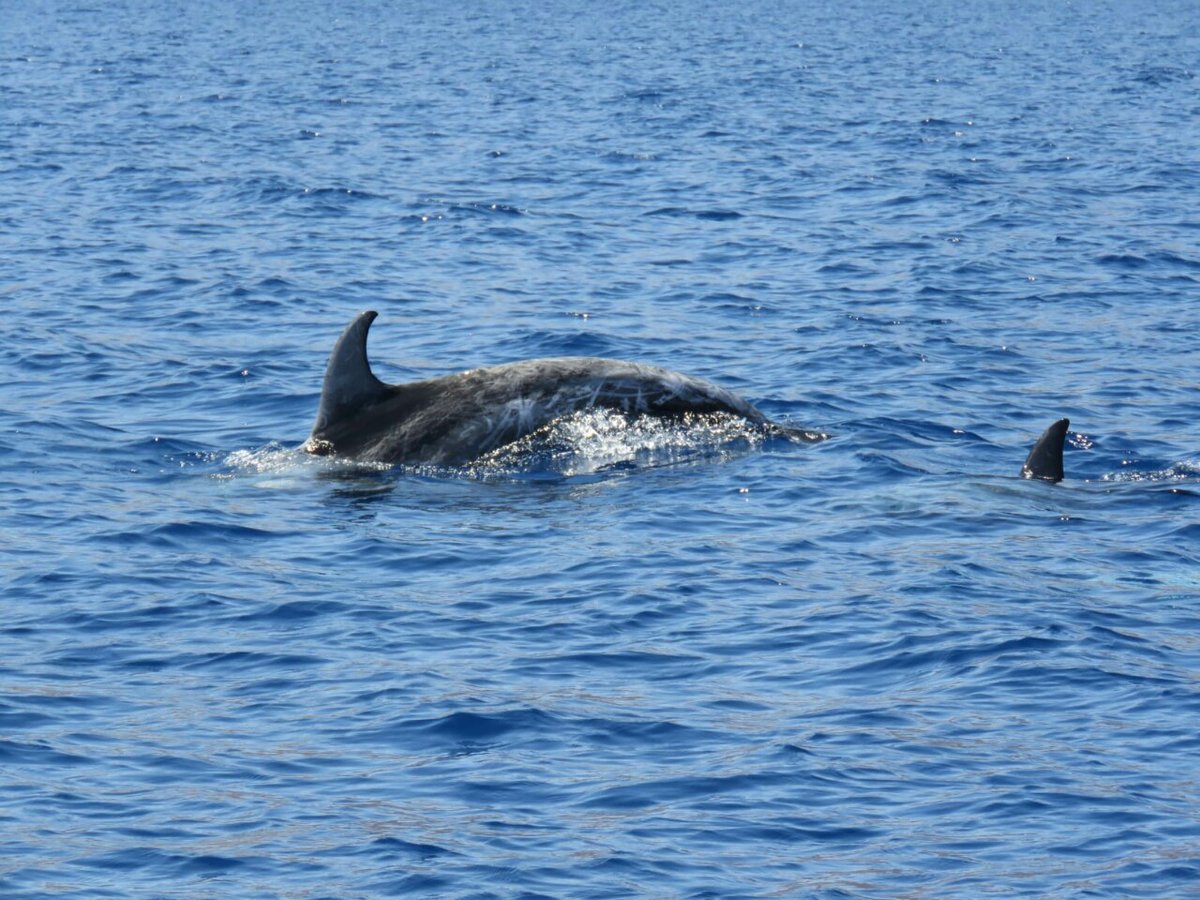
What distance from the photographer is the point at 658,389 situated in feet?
66.9

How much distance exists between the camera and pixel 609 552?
17188mm

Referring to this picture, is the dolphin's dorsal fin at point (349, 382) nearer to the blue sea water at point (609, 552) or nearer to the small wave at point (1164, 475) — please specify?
the blue sea water at point (609, 552)

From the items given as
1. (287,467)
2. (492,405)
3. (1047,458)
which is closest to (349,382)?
(287,467)

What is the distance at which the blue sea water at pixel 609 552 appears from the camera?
11.6 meters

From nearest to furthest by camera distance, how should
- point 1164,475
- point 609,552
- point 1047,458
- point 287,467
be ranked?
point 609,552, point 1047,458, point 287,467, point 1164,475

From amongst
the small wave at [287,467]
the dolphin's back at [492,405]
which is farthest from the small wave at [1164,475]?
the small wave at [287,467]

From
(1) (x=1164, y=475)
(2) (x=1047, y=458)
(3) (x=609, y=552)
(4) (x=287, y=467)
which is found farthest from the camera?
(1) (x=1164, y=475)

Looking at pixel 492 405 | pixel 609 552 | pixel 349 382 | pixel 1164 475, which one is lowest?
pixel 609 552

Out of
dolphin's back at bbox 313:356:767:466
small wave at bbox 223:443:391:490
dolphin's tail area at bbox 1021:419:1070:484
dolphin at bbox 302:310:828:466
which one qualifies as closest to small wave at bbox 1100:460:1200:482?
dolphin's tail area at bbox 1021:419:1070:484

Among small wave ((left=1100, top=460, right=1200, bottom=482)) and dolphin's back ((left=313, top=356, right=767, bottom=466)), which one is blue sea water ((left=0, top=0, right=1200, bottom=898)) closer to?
small wave ((left=1100, top=460, right=1200, bottom=482))

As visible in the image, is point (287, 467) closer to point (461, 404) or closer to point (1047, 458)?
point (461, 404)

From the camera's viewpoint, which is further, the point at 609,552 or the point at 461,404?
the point at 461,404

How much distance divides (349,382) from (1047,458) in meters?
6.98

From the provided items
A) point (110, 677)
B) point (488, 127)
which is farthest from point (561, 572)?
point (488, 127)
